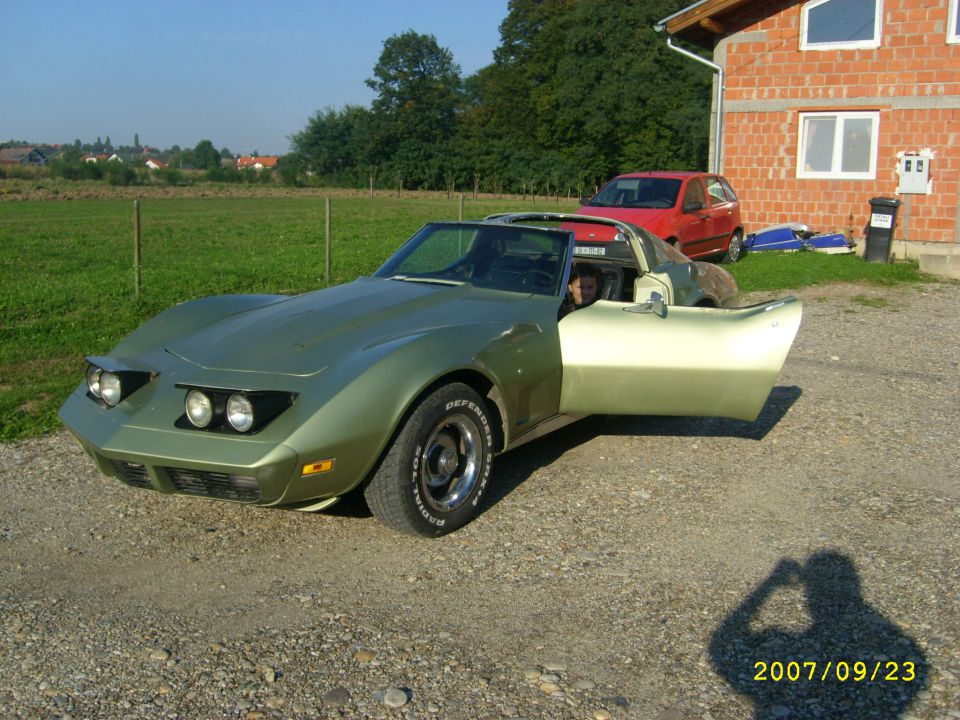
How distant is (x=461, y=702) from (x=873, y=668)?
4.87 feet

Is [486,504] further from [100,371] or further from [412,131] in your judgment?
[412,131]

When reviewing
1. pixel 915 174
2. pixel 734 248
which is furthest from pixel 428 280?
pixel 915 174

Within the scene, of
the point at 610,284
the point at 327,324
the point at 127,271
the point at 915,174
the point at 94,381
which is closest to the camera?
the point at 94,381

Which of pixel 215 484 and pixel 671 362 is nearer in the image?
pixel 215 484

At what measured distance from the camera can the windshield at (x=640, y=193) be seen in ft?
49.9

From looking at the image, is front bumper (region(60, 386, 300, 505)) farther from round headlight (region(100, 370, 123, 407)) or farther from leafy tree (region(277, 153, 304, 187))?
leafy tree (region(277, 153, 304, 187))

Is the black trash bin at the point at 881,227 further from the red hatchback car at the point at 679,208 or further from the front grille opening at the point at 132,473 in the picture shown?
the front grille opening at the point at 132,473

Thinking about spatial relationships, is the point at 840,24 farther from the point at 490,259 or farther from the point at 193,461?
the point at 193,461

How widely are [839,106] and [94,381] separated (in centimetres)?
1685

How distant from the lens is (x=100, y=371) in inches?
183

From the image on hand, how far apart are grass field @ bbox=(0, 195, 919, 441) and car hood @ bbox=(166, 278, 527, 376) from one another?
2288 mm

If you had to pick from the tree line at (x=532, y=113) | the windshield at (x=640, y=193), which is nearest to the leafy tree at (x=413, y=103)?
the tree line at (x=532, y=113)

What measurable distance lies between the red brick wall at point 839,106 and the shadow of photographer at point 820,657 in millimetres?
15795

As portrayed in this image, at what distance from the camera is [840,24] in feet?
59.8
